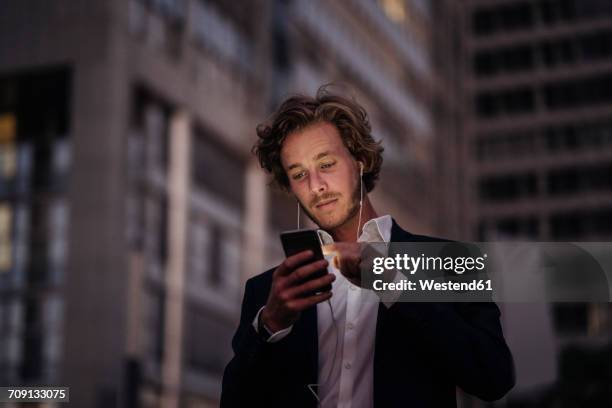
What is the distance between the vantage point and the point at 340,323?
10.2 feet

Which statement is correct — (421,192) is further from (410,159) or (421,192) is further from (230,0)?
(230,0)

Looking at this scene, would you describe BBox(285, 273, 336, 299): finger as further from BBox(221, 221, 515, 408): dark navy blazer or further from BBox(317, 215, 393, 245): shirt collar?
BBox(317, 215, 393, 245): shirt collar

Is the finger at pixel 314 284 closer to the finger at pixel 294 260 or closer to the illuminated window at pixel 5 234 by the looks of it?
the finger at pixel 294 260

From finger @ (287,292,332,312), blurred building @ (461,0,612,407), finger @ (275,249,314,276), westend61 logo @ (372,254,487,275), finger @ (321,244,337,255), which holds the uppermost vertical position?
blurred building @ (461,0,612,407)

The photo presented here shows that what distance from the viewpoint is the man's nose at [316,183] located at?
10.3ft

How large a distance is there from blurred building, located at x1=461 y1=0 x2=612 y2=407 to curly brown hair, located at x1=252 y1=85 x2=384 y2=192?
67062mm

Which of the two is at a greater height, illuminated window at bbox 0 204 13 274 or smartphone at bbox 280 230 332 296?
illuminated window at bbox 0 204 13 274

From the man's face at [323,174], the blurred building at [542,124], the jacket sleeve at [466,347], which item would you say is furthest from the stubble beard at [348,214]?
the blurred building at [542,124]

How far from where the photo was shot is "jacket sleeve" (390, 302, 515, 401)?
108 inches

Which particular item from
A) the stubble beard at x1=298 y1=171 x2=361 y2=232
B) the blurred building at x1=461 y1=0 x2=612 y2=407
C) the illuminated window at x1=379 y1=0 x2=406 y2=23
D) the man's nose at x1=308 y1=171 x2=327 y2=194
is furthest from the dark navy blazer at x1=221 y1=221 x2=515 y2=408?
the blurred building at x1=461 y1=0 x2=612 y2=407

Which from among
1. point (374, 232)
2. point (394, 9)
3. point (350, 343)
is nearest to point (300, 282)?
point (350, 343)

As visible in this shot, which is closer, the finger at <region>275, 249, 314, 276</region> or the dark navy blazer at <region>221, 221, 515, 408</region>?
the finger at <region>275, 249, 314, 276</region>

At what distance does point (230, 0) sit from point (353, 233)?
3707cm

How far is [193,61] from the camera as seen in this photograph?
36.3 metres
